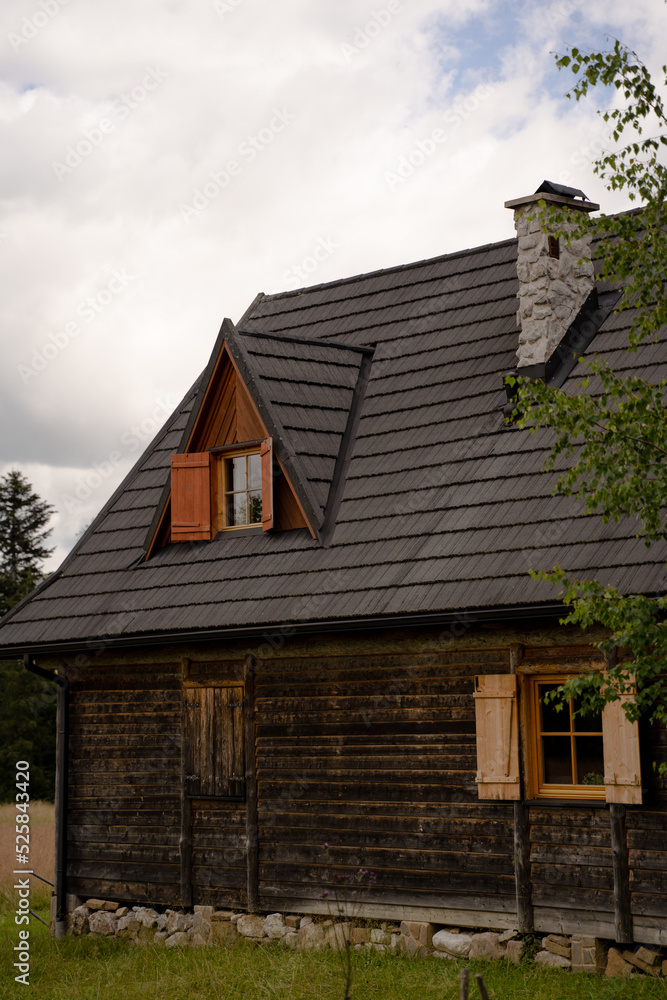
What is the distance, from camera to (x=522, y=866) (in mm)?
9125

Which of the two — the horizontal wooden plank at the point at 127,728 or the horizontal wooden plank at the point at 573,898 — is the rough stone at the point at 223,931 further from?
the horizontal wooden plank at the point at 573,898

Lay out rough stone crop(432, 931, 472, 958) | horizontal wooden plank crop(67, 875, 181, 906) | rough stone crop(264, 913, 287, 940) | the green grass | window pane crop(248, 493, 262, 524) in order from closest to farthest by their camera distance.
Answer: the green grass → rough stone crop(432, 931, 472, 958) → rough stone crop(264, 913, 287, 940) → horizontal wooden plank crop(67, 875, 181, 906) → window pane crop(248, 493, 262, 524)

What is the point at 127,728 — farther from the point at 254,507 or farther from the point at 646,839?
the point at 646,839

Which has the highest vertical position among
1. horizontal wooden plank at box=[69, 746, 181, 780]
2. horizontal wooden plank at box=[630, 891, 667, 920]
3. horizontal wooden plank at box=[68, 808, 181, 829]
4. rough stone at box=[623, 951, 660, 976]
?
horizontal wooden plank at box=[69, 746, 181, 780]

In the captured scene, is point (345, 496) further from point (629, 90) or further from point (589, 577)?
point (629, 90)

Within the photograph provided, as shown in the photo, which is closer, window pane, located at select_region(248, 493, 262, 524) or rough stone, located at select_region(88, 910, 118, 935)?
rough stone, located at select_region(88, 910, 118, 935)

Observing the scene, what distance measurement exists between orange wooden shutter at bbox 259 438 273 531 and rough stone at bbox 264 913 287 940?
3649 mm

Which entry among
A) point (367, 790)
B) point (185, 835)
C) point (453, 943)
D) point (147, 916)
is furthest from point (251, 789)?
point (453, 943)

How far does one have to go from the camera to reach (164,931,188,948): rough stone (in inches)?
443

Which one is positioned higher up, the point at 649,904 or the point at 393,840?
the point at 393,840

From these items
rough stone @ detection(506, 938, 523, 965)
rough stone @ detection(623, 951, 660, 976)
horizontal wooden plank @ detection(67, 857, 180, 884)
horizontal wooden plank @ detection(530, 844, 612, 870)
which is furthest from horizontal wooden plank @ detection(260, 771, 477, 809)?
rough stone @ detection(623, 951, 660, 976)

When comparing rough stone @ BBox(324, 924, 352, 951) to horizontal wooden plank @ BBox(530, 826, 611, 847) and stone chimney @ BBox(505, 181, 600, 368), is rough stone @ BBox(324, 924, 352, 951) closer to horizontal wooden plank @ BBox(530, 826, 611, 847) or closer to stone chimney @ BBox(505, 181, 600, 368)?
horizontal wooden plank @ BBox(530, 826, 611, 847)

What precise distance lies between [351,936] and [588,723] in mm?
2432

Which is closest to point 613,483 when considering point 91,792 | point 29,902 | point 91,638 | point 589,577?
point 589,577
